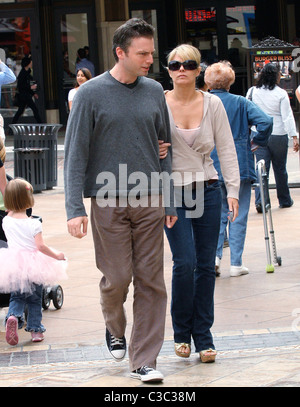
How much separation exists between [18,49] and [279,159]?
14793mm

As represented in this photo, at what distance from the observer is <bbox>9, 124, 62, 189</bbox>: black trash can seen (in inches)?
580

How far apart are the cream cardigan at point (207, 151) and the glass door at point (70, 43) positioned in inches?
778

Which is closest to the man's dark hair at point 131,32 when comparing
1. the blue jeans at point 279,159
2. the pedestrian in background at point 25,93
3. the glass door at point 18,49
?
the blue jeans at point 279,159

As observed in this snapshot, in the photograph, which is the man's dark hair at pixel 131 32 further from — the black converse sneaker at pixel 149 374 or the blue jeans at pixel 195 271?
the black converse sneaker at pixel 149 374

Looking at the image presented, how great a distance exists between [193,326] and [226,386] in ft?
2.51

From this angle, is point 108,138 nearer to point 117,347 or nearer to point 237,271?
point 117,347

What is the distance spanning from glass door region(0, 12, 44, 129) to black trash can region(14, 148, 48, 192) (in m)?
10.6

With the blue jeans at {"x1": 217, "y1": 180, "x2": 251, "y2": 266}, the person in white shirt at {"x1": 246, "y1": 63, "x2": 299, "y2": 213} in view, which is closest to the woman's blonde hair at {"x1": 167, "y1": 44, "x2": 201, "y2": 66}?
the blue jeans at {"x1": 217, "y1": 180, "x2": 251, "y2": 266}

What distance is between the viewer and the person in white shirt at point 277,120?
11914 mm

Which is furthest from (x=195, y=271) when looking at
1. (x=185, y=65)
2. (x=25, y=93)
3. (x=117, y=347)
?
(x=25, y=93)

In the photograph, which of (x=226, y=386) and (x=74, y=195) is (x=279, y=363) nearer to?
(x=226, y=386)

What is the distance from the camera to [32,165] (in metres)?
14.5

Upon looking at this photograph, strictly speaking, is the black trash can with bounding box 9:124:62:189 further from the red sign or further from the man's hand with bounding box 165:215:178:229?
the red sign

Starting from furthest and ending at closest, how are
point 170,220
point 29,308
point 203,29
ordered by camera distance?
1. point 203,29
2. point 29,308
3. point 170,220
